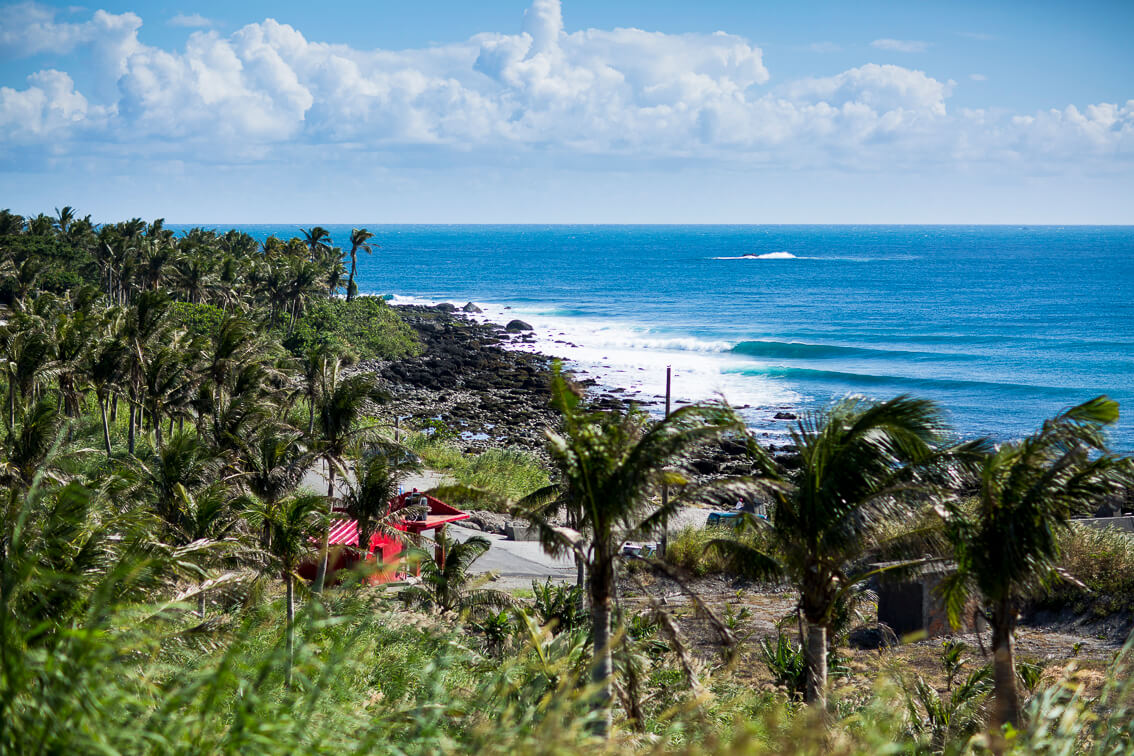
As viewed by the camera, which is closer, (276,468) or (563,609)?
(563,609)

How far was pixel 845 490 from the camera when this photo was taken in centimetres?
1167

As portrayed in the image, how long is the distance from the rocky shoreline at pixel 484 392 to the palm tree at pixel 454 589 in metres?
19.8

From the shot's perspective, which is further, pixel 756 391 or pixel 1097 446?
pixel 756 391

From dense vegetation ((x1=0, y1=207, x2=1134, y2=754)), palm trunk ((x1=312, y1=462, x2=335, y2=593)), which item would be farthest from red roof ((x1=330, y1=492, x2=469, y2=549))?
dense vegetation ((x1=0, y1=207, x2=1134, y2=754))

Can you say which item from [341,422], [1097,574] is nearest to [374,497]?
[341,422]

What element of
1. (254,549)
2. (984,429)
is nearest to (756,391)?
(984,429)

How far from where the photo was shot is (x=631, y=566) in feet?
38.4

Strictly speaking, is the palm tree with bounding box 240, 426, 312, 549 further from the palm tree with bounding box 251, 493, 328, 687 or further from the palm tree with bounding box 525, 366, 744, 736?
the palm tree with bounding box 525, 366, 744, 736

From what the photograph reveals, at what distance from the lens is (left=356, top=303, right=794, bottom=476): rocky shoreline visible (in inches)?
1860

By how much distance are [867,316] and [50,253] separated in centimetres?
7390

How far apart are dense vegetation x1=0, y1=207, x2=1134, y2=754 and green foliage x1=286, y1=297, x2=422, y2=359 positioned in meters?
29.1

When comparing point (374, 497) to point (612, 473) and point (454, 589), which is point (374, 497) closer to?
point (454, 589)

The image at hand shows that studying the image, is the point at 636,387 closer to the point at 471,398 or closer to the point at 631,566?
the point at 471,398

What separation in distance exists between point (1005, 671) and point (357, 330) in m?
62.7
